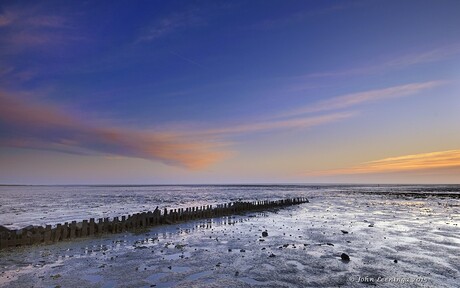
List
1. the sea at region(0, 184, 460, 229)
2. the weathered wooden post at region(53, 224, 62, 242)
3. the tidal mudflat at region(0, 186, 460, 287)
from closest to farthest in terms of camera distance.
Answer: the tidal mudflat at region(0, 186, 460, 287)
the weathered wooden post at region(53, 224, 62, 242)
the sea at region(0, 184, 460, 229)

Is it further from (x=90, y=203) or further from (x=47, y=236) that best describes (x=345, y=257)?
(x=90, y=203)

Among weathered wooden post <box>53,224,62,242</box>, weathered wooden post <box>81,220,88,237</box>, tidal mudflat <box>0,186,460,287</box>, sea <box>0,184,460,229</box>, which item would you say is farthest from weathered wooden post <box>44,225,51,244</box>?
sea <box>0,184,460,229</box>

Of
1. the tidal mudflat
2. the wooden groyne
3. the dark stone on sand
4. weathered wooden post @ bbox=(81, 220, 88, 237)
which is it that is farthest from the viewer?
weathered wooden post @ bbox=(81, 220, 88, 237)

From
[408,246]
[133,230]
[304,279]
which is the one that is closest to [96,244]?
[133,230]

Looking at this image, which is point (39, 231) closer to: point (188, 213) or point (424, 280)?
point (188, 213)

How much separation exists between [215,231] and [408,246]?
13.6 metres

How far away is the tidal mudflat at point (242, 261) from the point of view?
Result: 12.3 m

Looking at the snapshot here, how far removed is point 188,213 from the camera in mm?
34344

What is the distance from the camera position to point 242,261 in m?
15.3

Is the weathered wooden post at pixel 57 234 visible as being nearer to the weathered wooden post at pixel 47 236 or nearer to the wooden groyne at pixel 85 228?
the wooden groyne at pixel 85 228

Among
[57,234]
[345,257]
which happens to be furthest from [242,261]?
[57,234]

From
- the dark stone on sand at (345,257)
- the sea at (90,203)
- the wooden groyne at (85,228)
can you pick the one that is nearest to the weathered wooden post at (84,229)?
the wooden groyne at (85,228)

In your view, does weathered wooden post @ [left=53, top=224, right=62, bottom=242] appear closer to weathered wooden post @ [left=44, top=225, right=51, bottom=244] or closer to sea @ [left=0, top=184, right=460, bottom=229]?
weathered wooden post @ [left=44, top=225, right=51, bottom=244]

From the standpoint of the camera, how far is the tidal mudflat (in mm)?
12305
